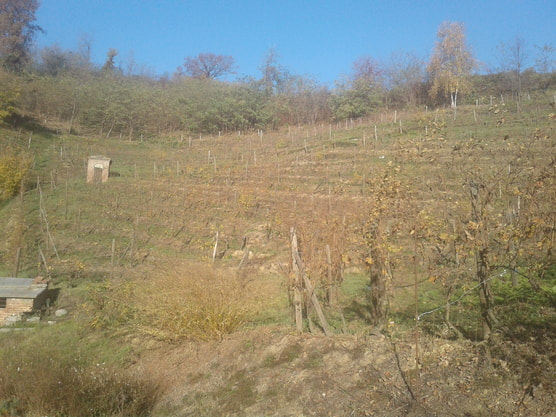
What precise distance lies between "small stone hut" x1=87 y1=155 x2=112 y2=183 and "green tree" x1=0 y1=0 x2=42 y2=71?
95.8 ft

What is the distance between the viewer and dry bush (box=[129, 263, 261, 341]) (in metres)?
6.19

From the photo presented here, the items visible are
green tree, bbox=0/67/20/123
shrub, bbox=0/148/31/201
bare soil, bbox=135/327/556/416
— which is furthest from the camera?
green tree, bbox=0/67/20/123

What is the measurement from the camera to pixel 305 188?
18656mm

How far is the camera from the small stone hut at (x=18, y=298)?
876 cm

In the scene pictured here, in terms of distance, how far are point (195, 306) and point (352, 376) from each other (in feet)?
8.99

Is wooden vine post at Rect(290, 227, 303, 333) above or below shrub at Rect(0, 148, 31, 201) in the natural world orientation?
below

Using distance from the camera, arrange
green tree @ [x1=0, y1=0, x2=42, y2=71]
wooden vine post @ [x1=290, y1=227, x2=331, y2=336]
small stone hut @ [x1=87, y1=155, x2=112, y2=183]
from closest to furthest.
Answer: wooden vine post @ [x1=290, y1=227, x2=331, y2=336] → small stone hut @ [x1=87, y1=155, x2=112, y2=183] → green tree @ [x1=0, y1=0, x2=42, y2=71]

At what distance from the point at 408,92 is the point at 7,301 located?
40990mm

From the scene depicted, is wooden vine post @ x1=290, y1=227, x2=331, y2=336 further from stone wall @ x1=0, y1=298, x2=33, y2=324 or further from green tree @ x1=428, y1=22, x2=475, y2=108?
green tree @ x1=428, y1=22, x2=475, y2=108

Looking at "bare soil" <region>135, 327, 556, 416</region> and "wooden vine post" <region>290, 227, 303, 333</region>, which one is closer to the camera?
"bare soil" <region>135, 327, 556, 416</region>

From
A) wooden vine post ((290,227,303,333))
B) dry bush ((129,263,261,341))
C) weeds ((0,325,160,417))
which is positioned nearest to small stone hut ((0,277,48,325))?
dry bush ((129,263,261,341))

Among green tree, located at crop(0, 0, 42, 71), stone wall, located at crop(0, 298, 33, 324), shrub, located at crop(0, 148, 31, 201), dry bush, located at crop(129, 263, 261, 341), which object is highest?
green tree, located at crop(0, 0, 42, 71)

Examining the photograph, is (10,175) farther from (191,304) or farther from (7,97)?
(191,304)

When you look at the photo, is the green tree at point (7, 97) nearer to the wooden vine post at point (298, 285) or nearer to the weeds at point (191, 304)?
the weeds at point (191, 304)
